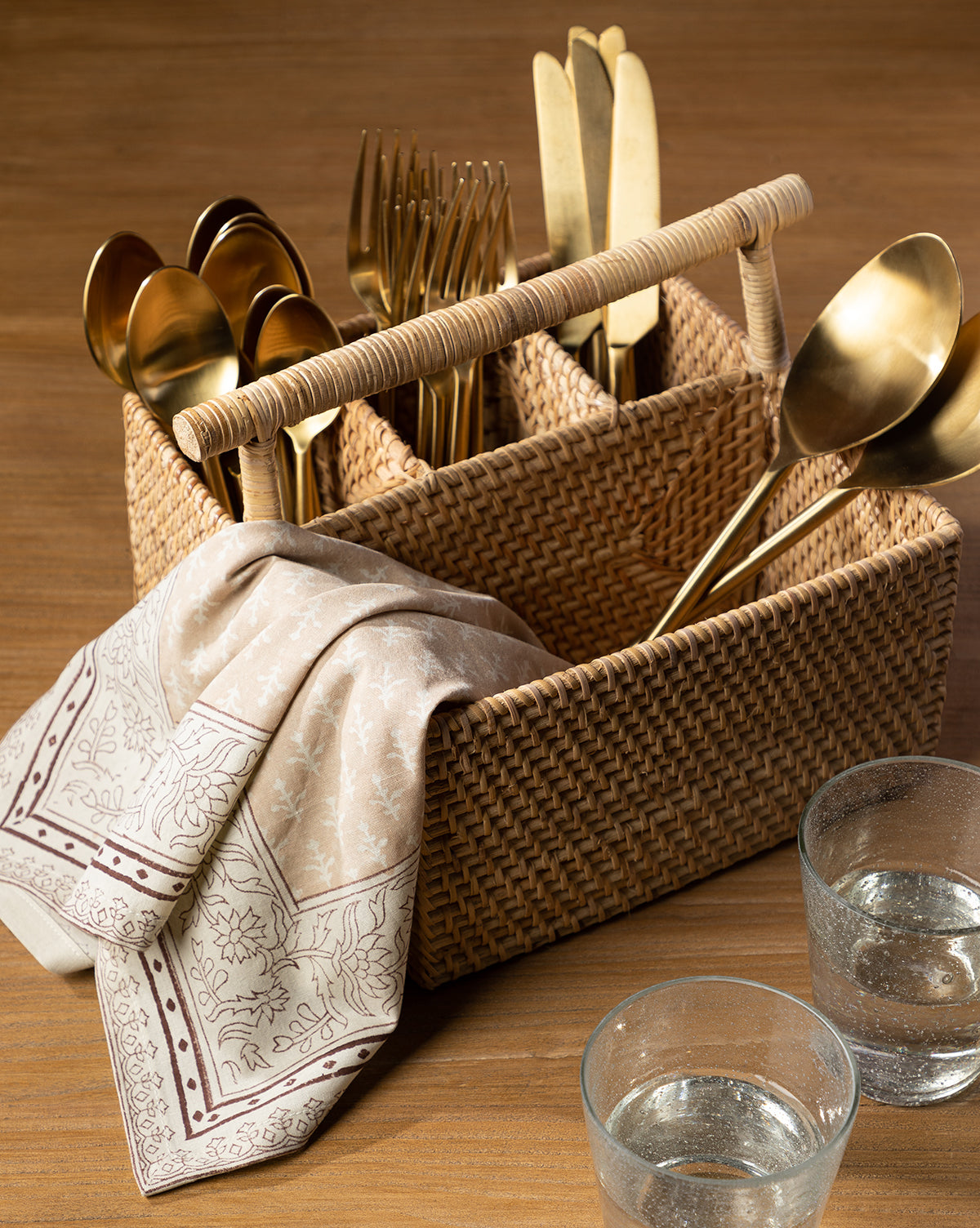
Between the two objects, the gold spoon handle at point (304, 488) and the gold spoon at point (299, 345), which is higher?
the gold spoon at point (299, 345)

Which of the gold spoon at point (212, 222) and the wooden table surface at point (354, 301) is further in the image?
the gold spoon at point (212, 222)

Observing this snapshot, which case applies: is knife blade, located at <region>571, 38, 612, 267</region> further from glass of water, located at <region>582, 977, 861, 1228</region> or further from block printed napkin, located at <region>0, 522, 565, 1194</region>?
glass of water, located at <region>582, 977, 861, 1228</region>

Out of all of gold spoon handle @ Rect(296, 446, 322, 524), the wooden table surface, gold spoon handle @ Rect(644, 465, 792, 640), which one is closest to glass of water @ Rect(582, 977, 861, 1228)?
the wooden table surface

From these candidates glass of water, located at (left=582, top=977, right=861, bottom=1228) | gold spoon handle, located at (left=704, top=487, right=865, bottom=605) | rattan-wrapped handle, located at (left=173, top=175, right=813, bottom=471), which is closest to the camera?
glass of water, located at (left=582, top=977, right=861, bottom=1228)

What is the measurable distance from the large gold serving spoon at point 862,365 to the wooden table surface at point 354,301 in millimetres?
139

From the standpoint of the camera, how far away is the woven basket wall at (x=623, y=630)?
1.73 ft

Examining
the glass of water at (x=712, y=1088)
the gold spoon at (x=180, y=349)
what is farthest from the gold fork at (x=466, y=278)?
the glass of water at (x=712, y=1088)

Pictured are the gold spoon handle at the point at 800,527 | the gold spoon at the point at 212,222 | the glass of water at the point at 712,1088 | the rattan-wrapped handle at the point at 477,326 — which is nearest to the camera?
the glass of water at the point at 712,1088

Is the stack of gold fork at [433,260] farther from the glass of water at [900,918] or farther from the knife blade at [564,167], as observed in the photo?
the glass of water at [900,918]

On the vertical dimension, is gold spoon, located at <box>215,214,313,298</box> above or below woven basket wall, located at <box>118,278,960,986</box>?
above

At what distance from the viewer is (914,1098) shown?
1.61 ft

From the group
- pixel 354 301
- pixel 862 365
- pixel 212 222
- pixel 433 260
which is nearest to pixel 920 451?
pixel 862 365

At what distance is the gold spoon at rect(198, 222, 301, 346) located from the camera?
70cm

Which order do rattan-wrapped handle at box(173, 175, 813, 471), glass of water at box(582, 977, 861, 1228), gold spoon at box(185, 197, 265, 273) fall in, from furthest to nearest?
gold spoon at box(185, 197, 265, 273) → rattan-wrapped handle at box(173, 175, 813, 471) → glass of water at box(582, 977, 861, 1228)
